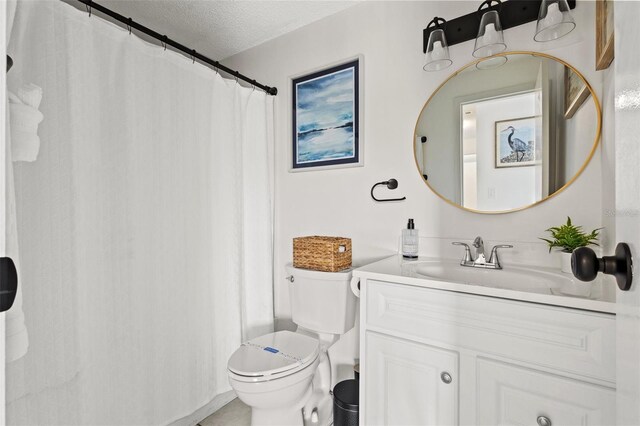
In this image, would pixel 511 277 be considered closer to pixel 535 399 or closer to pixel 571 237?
pixel 571 237

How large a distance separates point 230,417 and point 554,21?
229 centimetres

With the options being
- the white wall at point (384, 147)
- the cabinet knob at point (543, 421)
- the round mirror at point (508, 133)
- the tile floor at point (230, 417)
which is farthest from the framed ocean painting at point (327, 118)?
the tile floor at point (230, 417)

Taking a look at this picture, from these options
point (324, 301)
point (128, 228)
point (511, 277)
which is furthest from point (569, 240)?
point (128, 228)

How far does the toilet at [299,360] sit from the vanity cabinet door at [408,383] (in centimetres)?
33

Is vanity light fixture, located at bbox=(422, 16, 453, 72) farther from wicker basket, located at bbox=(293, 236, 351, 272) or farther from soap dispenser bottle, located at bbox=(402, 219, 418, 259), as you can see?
wicker basket, located at bbox=(293, 236, 351, 272)

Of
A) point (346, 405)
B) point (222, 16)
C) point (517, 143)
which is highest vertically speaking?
point (222, 16)

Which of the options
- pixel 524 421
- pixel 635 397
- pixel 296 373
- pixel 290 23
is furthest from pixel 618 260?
pixel 290 23

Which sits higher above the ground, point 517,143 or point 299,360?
point 517,143

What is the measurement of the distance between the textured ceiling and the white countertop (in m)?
1.47

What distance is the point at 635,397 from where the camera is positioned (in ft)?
1.15

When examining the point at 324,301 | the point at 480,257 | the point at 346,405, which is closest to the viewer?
the point at 480,257

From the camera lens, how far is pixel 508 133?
1.31m

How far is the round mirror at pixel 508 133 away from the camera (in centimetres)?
120

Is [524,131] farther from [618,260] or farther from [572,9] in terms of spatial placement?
[618,260]
